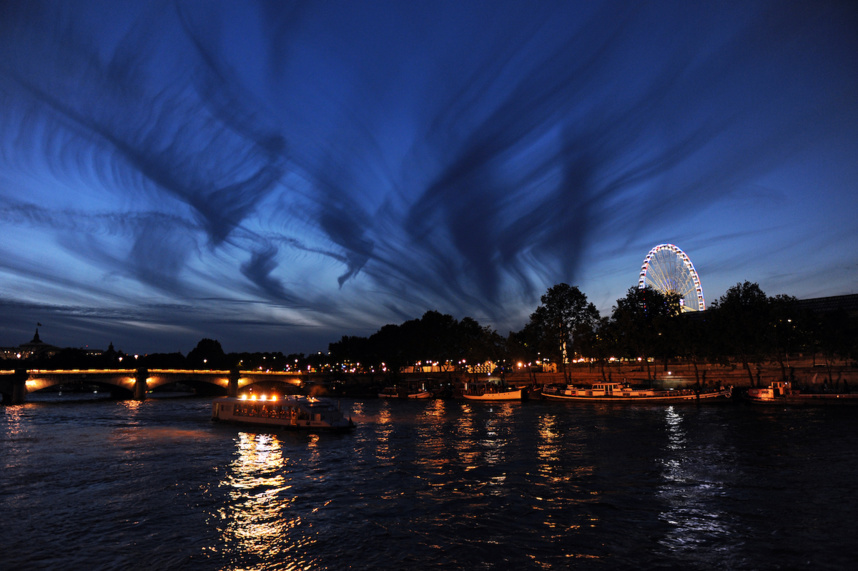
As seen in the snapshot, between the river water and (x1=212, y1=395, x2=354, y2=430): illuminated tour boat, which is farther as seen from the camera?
(x1=212, y1=395, x2=354, y2=430): illuminated tour boat

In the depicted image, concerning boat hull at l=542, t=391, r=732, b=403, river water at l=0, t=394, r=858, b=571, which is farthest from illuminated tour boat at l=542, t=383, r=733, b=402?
river water at l=0, t=394, r=858, b=571

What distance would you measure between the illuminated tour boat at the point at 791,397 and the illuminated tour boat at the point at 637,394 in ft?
16.8

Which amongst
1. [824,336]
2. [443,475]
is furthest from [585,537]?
[824,336]

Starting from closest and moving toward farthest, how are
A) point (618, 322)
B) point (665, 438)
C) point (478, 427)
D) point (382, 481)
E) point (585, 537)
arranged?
point (585, 537) < point (382, 481) < point (665, 438) < point (478, 427) < point (618, 322)

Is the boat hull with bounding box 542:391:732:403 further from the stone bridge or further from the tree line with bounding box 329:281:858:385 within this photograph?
the stone bridge

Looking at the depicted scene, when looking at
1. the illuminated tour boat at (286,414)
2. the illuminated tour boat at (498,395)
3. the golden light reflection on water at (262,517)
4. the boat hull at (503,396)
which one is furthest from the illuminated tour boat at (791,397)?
the golden light reflection on water at (262,517)

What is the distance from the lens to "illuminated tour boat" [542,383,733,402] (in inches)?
3757

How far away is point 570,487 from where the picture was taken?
30828 mm

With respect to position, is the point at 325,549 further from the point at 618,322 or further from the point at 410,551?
the point at 618,322

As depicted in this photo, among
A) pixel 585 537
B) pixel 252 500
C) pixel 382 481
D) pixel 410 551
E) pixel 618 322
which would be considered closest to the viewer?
pixel 410 551

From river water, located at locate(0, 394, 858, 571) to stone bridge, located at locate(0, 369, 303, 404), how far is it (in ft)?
265

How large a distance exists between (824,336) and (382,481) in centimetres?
10245

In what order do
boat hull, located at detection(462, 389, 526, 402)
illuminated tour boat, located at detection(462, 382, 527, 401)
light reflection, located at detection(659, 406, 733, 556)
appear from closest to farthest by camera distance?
light reflection, located at detection(659, 406, 733, 556)
illuminated tour boat, located at detection(462, 382, 527, 401)
boat hull, located at detection(462, 389, 526, 402)

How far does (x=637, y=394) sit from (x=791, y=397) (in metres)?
24.6
